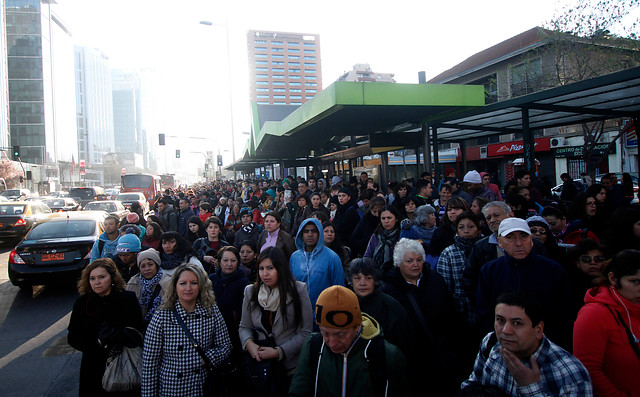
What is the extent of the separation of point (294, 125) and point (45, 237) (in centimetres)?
618

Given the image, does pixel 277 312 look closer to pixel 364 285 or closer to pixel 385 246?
pixel 364 285

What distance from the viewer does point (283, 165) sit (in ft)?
71.3

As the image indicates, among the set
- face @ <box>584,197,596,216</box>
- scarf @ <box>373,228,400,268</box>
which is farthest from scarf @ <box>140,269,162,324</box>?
face @ <box>584,197,596,216</box>

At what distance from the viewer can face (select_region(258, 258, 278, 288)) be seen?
3348 millimetres

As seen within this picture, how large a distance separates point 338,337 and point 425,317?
120cm

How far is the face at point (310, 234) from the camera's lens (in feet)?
14.1

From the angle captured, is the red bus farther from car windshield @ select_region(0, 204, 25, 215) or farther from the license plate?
the license plate

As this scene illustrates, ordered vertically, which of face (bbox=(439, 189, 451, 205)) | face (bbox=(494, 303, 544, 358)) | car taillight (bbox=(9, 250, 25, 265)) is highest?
face (bbox=(439, 189, 451, 205))

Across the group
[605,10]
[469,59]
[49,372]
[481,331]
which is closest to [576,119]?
[605,10]

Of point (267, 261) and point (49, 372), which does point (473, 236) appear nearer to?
point (267, 261)

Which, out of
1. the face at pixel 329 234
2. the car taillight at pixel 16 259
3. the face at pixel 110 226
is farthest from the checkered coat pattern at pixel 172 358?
the car taillight at pixel 16 259

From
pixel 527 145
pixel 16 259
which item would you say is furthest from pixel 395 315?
pixel 527 145

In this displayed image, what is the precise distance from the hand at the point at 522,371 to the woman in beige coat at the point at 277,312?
1663 millimetres

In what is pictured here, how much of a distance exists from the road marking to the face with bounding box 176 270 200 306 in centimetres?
358
